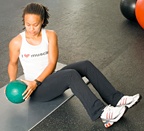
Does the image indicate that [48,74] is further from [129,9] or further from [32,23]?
[129,9]

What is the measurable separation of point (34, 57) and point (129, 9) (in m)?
2.03

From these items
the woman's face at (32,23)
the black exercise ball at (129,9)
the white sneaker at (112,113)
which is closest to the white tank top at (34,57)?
the woman's face at (32,23)

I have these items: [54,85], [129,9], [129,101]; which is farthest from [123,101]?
[129,9]

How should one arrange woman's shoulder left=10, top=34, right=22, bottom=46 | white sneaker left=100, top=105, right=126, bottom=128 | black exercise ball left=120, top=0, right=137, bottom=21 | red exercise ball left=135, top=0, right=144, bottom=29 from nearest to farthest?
white sneaker left=100, top=105, right=126, bottom=128, woman's shoulder left=10, top=34, right=22, bottom=46, red exercise ball left=135, top=0, right=144, bottom=29, black exercise ball left=120, top=0, right=137, bottom=21

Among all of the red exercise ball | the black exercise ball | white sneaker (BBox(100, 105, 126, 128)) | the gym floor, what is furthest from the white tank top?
the black exercise ball

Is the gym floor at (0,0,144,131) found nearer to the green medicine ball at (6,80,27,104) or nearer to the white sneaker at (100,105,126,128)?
the white sneaker at (100,105,126,128)

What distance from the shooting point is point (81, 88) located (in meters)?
1.89

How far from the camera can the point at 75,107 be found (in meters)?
2.20

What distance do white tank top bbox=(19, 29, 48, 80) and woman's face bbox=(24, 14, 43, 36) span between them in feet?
0.39

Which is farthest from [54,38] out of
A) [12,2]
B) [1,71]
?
[12,2]

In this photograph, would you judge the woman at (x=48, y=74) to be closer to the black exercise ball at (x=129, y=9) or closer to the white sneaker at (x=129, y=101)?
the white sneaker at (x=129, y=101)

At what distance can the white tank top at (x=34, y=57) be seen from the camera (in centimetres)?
200

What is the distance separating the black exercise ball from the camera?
12.0 feet

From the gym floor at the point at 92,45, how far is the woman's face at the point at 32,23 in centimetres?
64
